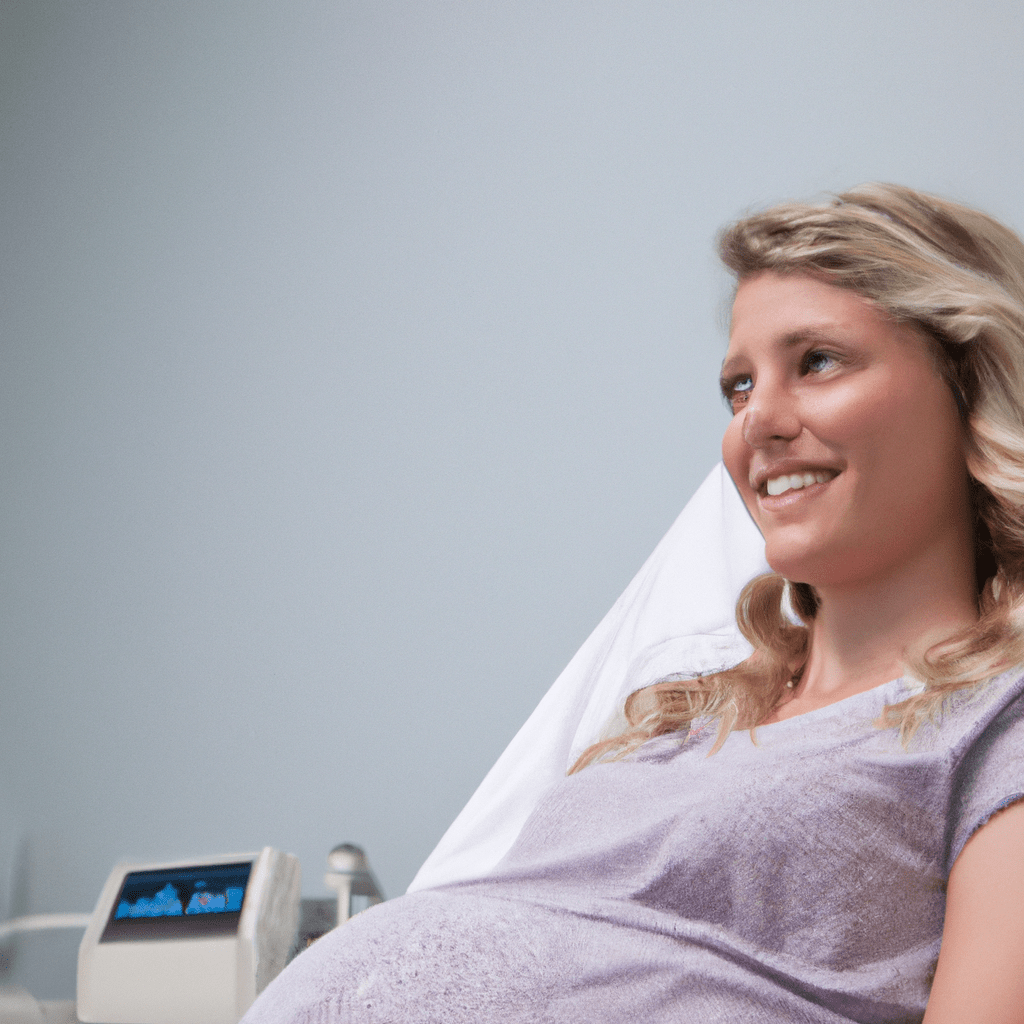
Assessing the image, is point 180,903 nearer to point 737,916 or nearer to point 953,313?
point 737,916

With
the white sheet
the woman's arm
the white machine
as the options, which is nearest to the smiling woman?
the woman's arm

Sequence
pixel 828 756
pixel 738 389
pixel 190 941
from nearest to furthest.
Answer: pixel 828 756, pixel 738 389, pixel 190 941

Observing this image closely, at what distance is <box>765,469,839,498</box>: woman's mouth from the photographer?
2.26 ft

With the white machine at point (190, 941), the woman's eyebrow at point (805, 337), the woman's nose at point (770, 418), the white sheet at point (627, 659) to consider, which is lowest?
the white machine at point (190, 941)

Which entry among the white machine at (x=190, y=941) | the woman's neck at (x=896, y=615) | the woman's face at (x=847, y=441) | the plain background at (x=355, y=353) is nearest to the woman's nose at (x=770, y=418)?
the woman's face at (x=847, y=441)

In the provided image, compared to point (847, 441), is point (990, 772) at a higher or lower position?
lower

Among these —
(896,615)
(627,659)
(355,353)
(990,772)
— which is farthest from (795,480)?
(355,353)

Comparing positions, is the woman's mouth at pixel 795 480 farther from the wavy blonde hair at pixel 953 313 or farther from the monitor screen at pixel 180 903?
the monitor screen at pixel 180 903

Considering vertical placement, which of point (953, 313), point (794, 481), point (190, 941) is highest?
point (953, 313)

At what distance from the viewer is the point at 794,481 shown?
702mm

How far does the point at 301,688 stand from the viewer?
4.99ft

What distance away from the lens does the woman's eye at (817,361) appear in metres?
0.70

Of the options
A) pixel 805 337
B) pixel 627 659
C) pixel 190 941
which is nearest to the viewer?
pixel 805 337

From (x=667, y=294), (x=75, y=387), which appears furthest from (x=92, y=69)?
(x=667, y=294)
